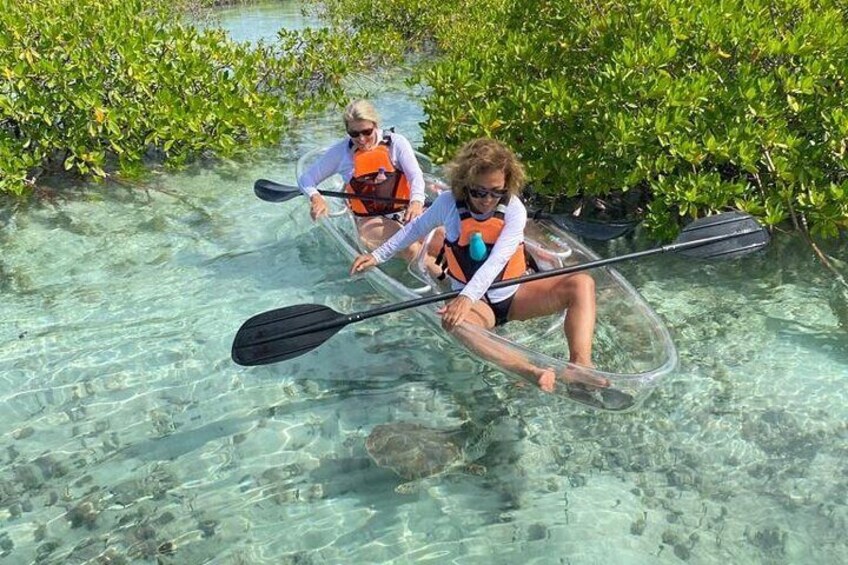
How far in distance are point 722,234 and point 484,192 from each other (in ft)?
6.03

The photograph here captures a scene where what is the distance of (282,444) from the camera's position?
4.17 metres

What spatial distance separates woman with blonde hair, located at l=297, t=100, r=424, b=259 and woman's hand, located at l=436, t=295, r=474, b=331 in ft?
6.78

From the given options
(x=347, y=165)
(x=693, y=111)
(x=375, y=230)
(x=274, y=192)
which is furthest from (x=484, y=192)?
(x=274, y=192)

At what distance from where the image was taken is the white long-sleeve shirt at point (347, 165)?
20.3 ft

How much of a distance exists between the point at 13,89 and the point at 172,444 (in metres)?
5.02

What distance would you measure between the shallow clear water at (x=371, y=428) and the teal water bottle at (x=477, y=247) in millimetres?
792

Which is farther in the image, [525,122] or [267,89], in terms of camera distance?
[267,89]

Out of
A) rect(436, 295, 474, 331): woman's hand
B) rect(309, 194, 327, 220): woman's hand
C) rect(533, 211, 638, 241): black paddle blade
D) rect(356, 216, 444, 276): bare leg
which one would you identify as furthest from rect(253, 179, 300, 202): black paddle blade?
rect(436, 295, 474, 331): woman's hand

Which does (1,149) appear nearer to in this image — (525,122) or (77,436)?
(77,436)

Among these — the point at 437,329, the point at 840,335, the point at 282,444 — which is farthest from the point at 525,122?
the point at 282,444

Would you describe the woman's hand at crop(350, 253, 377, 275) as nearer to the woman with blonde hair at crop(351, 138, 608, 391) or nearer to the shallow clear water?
the woman with blonde hair at crop(351, 138, 608, 391)

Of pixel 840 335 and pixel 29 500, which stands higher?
pixel 840 335

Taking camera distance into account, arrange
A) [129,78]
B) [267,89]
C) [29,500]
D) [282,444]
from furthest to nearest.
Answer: [267,89], [129,78], [282,444], [29,500]

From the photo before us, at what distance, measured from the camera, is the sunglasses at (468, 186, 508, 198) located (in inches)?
162
